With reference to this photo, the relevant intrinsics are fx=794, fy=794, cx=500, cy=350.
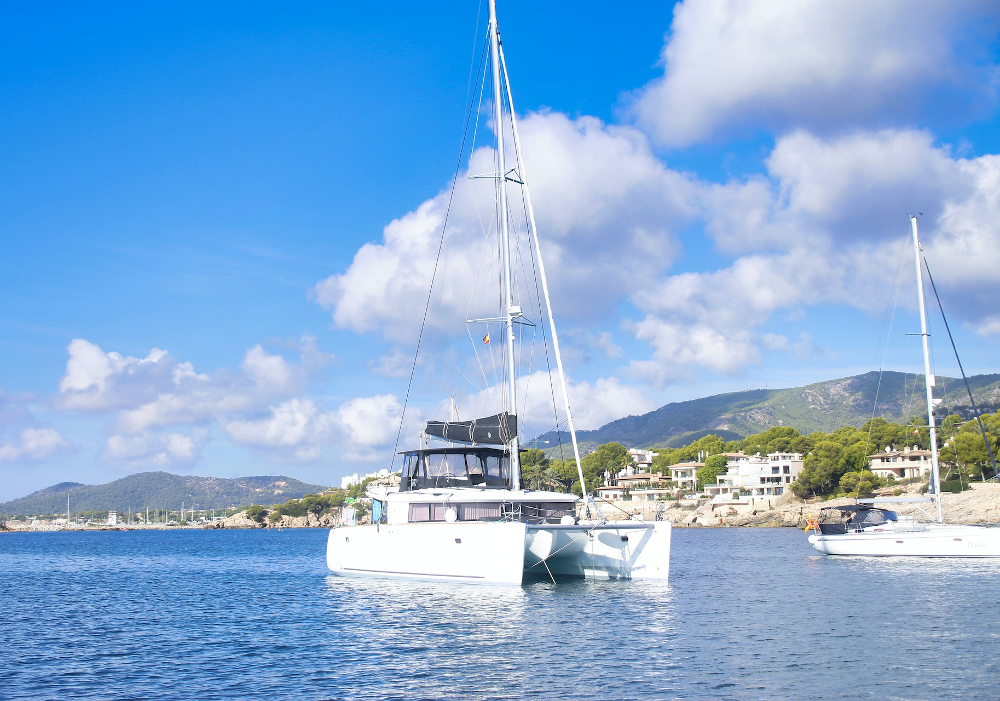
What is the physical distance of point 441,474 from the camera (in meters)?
29.0

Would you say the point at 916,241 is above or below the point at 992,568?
above

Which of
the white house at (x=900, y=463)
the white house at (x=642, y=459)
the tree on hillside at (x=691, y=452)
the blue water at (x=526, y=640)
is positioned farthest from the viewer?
the white house at (x=642, y=459)

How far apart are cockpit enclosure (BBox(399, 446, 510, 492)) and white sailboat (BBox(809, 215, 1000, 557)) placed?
2142cm

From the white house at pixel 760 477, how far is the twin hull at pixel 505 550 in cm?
7970

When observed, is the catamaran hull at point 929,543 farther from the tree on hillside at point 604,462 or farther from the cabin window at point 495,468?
the tree on hillside at point 604,462

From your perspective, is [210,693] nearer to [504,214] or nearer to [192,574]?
[504,214]

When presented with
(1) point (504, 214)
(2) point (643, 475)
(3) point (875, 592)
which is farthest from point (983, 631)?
(2) point (643, 475)

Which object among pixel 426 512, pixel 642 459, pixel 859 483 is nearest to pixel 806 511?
pixel 859 483

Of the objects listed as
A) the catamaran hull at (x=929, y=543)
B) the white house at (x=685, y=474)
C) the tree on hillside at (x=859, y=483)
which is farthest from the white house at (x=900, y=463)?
the catamaran hull at (x=929, y=543)

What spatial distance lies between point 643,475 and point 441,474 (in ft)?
359

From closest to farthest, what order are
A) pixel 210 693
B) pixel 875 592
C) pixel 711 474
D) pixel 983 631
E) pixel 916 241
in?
pixel 210 693
pixel 983 631
pixel 875 592
pixel 916 241
pixel 711 474

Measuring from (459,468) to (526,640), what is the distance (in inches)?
464

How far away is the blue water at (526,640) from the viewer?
45.8ft

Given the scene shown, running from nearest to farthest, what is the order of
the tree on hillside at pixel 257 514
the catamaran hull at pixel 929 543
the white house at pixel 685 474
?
the catamaran hull at pixel 929 543 < the white house at pixel 685 474 < the tree on hillside at pixel 257 514
